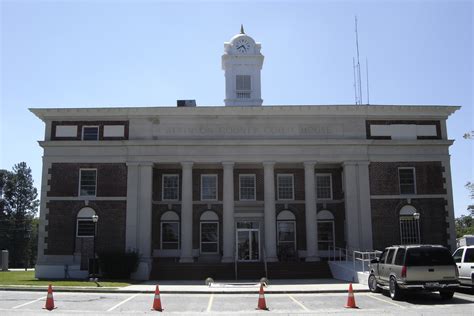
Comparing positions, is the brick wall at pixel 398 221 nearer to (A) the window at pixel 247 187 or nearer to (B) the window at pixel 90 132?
(A) the window at pixel 247 187

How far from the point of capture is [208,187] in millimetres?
38875

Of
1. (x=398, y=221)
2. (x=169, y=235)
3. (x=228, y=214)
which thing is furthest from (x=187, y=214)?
(x=398, y=221)

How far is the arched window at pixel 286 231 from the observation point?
38.1 meters

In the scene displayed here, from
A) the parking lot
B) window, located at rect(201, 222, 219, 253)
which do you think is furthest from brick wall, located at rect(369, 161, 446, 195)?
the parking lot

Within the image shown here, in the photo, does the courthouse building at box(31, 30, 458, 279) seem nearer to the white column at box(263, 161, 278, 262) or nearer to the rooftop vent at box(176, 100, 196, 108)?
the white column at box(263, 161, 278, 262)

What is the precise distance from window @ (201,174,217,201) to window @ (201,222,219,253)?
76.5 inches

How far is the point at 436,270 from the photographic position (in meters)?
18.0

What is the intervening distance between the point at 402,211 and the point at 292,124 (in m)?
9.85

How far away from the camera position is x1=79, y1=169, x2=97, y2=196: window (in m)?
36.2

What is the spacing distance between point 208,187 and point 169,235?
15.1 ft

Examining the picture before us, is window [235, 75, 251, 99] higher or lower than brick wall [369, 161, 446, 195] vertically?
higher

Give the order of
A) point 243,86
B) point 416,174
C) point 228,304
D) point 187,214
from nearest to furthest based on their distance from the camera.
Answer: point 228,304 < point 187,214 < point 416,174 < point 243,86

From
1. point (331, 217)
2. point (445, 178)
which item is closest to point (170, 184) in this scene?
point (331, 217)

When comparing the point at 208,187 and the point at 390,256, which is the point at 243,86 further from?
the point at 390,256
